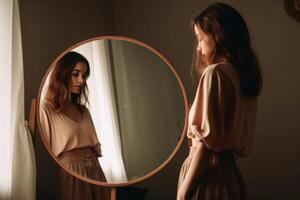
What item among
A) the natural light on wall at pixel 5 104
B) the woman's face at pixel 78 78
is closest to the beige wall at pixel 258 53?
the natural light on wall at pixel 5 104

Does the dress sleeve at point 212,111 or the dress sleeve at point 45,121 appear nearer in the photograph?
the dress sleeve at point 212,111

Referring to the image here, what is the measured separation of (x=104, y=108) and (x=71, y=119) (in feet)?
0.41

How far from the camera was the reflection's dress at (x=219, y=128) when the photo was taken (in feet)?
4.00

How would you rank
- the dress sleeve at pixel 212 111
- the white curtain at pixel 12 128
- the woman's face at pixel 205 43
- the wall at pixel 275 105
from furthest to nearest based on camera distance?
1. the wall at pixel 275 105
2. the white curtain at pixel 12 128
3. the woman's face at pixel 205 43
4. the dress sleeve at pixel 212 111

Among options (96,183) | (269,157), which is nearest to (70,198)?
(96,183)

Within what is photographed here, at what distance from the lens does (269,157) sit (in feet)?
5.36

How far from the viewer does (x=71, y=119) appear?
1467mm

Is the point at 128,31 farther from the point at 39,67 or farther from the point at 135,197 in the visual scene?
the point at 135,197

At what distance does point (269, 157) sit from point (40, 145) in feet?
3.02

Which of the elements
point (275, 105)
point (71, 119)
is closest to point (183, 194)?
point (71, 119)

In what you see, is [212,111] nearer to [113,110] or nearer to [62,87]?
[113,110]

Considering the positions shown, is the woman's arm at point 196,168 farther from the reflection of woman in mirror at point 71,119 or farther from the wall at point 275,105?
the wall at point 275,105

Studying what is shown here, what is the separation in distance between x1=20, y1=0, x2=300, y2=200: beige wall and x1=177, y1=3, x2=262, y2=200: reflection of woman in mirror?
36 cm

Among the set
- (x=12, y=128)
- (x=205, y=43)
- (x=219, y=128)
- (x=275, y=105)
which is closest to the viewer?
(x=219, y=128)
